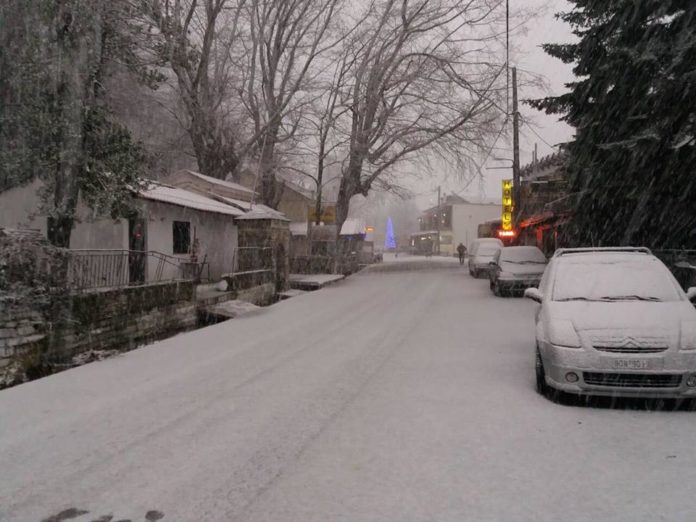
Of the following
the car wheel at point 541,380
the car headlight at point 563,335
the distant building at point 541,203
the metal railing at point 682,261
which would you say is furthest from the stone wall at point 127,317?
the distant building at point 541,203

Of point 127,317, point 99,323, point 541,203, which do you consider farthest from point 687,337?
point 541,203

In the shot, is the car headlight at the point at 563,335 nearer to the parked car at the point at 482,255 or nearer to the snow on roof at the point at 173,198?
the snow on roof at the point at 173,198

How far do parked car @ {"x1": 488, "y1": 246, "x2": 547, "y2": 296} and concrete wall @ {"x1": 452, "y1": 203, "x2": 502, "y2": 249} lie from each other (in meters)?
58.6

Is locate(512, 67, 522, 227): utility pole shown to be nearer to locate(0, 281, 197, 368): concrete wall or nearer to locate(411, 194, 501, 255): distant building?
locate(0, 281, 197, 368): concrete wall

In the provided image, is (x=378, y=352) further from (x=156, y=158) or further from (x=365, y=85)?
(x=365, y=85)

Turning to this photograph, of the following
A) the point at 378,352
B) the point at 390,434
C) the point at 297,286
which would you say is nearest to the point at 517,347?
the point at 378,352

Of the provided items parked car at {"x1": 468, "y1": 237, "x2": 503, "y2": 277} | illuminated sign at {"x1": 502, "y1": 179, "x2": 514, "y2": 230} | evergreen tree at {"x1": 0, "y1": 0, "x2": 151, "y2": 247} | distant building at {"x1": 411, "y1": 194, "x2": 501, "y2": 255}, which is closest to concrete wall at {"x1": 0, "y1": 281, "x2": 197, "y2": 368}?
evergreen tree at {"x1": 0, "y1": 0, "x2": 151, "y2": 247}

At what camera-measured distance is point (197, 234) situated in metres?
20.4

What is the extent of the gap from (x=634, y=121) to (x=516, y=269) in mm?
6170

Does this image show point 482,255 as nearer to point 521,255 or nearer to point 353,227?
point 521,255

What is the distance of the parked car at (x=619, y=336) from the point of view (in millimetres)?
5125

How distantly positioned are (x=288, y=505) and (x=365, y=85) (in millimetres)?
25330

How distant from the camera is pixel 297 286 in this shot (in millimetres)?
21641

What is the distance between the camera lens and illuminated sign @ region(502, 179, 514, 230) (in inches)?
1243
